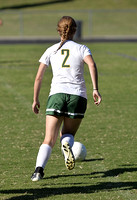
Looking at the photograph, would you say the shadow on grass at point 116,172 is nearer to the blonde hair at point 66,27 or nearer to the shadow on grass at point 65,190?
the shadow on grass at point 65,190

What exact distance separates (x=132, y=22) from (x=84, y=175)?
136 feet

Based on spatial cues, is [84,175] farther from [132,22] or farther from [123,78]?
[132,22]

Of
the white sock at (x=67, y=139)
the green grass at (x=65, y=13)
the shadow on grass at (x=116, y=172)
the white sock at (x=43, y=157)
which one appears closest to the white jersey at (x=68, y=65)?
the white sock at (x=67, y=139)

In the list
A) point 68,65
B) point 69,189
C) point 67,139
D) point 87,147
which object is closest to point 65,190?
point 69,189

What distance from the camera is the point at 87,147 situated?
24.3ft

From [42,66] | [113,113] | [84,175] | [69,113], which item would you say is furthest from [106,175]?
[113,113]

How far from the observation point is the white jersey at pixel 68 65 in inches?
205

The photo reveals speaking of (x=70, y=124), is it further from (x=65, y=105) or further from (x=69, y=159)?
(x=69, y=159)

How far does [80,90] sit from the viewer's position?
5297 mm

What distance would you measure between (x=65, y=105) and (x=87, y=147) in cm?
225

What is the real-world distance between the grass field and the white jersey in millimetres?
1130

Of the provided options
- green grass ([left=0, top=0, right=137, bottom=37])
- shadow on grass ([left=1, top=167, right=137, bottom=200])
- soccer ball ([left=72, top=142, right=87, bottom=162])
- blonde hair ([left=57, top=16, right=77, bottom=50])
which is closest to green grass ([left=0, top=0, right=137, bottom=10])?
green grass ([left=0, top=0, right=137, bottom=37])

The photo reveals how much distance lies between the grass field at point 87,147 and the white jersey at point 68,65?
1130 millimetres

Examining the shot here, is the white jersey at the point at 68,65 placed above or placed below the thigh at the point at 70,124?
above
